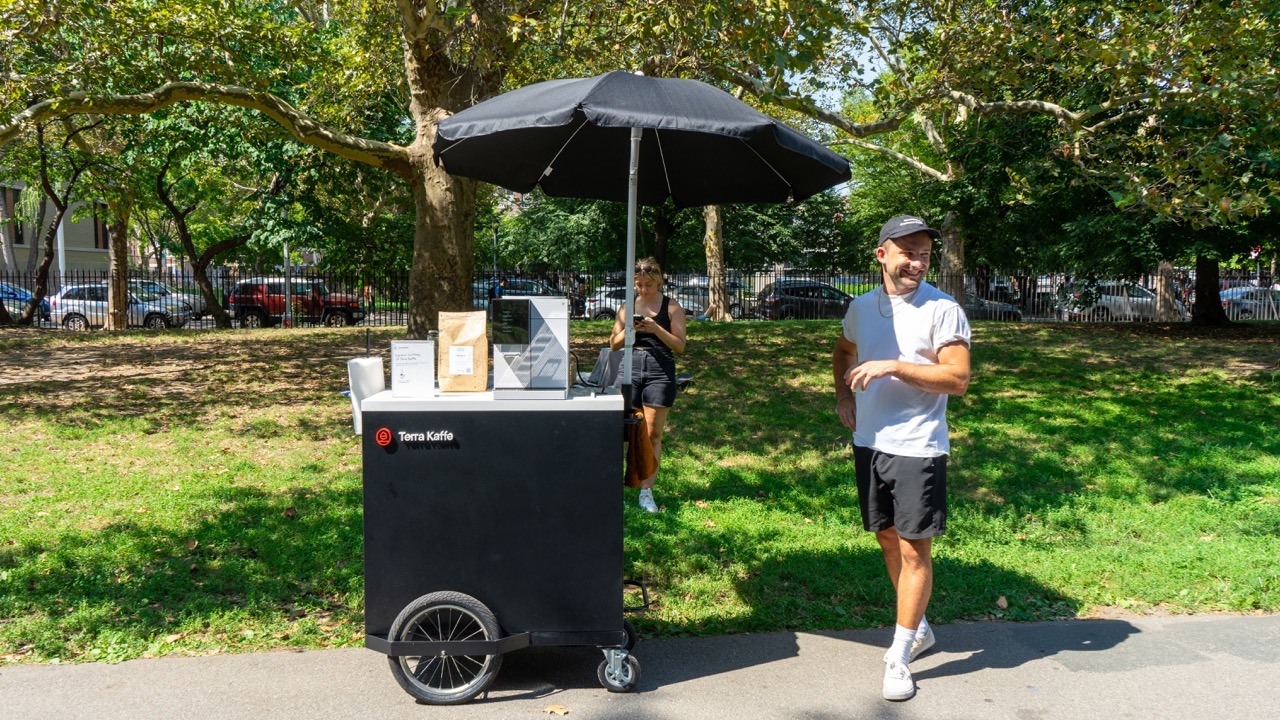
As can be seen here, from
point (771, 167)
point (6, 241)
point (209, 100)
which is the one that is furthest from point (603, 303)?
point (6, 241)

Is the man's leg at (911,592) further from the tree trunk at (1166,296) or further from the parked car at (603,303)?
the tree trunk at (1166,296)

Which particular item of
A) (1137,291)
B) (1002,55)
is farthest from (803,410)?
(1137,291)

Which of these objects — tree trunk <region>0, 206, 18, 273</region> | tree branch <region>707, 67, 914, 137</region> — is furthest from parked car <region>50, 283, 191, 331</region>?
tree branch <region>707, 67, 914, 137</region>

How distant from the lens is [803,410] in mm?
10062

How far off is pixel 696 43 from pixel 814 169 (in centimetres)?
632

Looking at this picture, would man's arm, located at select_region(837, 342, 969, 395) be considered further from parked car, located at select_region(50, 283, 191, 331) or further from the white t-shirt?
parked car, located at select_region(50, 283, 191, 331)

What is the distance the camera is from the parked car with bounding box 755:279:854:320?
29.3 metres

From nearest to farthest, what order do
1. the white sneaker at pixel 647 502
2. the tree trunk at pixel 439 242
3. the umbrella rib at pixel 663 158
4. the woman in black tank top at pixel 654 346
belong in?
the umbrella rib at pixel 663 158 < the woman in black tank top at pixel 654 346 < the white sneaker at pixel 647 502 < the tree trunk at pixel 439 242

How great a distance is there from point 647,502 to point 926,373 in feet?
10.1

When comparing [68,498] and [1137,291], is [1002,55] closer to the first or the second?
[68,498]

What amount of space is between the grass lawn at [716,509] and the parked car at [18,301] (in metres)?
18.3

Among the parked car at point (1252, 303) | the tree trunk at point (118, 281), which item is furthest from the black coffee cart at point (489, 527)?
the parked car at point (1252, 303)

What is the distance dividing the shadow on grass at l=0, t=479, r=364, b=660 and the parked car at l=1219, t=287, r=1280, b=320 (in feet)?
105

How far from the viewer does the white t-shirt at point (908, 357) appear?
3914mm
